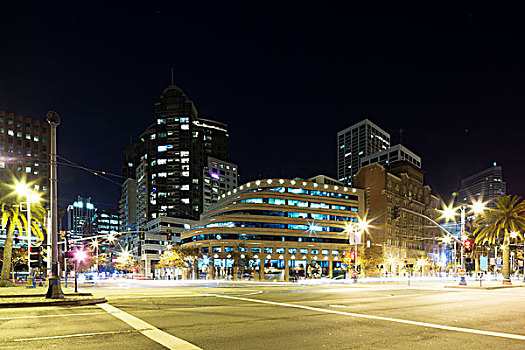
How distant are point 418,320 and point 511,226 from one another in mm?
37605

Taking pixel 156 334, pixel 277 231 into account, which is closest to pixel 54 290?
pixel 156 334

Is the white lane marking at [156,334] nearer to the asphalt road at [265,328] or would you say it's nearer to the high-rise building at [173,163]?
the asphalt road at [265,328]

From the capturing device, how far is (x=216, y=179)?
18962 centimetres

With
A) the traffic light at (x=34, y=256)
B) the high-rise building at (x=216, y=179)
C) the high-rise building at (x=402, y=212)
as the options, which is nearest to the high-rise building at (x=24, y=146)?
the high-rise building at (x=216, y=179)

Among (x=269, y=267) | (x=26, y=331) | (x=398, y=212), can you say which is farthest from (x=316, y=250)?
(x=26, y=331)

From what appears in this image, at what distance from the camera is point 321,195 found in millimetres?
118125

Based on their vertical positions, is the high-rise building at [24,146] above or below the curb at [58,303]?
above

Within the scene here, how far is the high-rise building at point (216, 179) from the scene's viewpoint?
7259 inches

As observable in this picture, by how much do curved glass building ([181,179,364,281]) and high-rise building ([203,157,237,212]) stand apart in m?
63.0

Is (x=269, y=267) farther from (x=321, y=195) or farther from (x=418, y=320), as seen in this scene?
(x=418, y=320)

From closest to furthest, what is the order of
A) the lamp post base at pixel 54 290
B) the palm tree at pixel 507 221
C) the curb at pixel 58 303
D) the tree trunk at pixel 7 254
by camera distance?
the curb at pixel 58 303 < the lamp post base at pixel 54 290 < the tree trunk at pixel 7 254 < the palm tree at pixel 507 221

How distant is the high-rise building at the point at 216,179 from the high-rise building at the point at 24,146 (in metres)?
67.0

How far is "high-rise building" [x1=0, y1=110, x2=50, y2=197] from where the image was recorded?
13862cm

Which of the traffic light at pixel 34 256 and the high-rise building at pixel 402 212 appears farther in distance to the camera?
the high-rise building at pixel 402 212
